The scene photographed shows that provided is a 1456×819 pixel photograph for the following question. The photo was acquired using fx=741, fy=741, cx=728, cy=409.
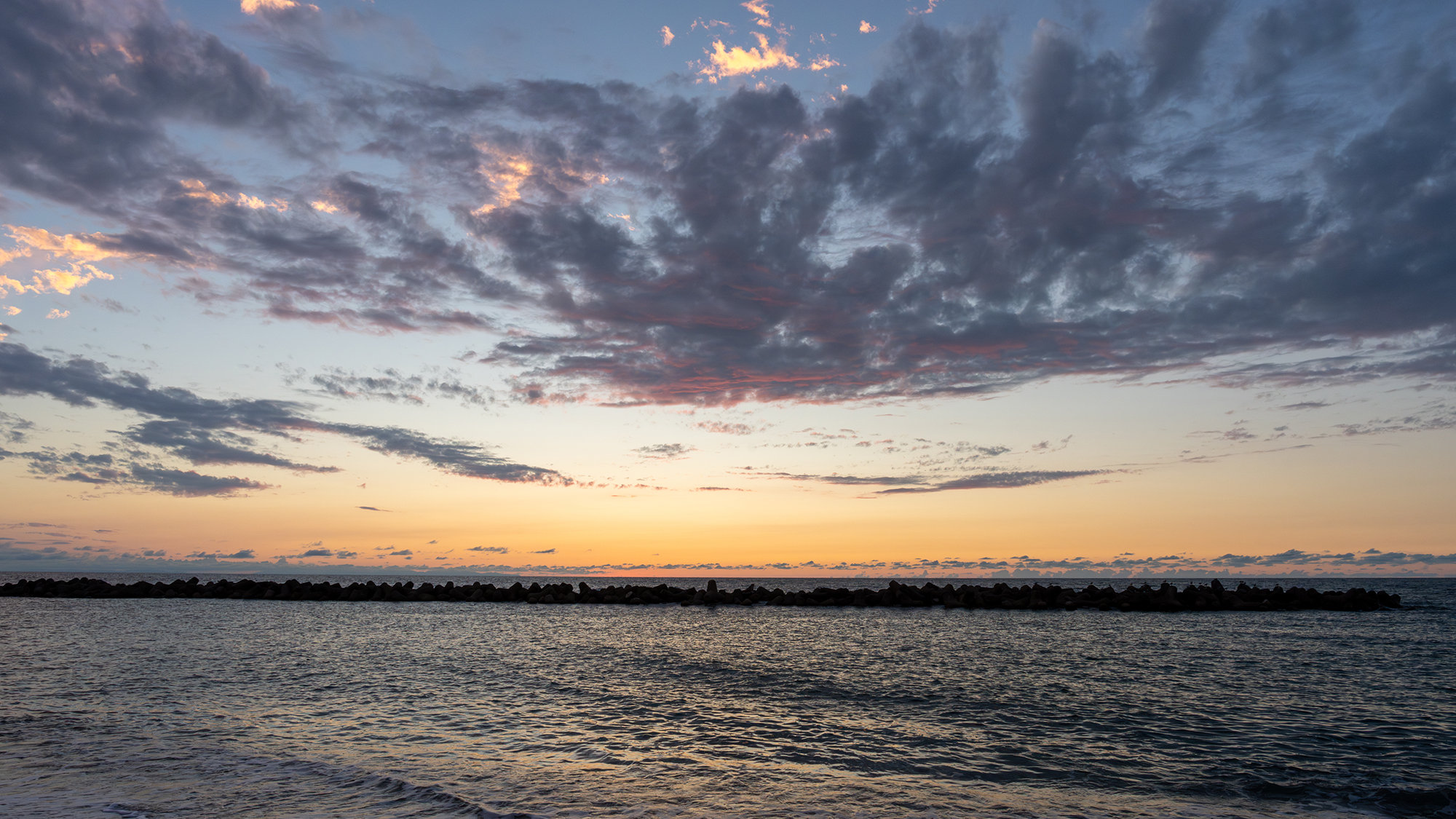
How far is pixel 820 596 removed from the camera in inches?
2547

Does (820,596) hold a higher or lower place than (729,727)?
lower

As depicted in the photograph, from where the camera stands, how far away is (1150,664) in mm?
26062

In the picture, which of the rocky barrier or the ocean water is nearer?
the ocean water

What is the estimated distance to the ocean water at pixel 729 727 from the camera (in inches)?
446

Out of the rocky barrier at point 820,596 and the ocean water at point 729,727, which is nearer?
the ocean water at point 729,727

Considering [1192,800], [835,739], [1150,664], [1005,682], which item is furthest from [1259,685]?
[835,739]

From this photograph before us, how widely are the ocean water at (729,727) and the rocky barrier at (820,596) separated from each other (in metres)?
20.2

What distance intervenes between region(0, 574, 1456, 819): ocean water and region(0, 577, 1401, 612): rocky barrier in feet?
66.4

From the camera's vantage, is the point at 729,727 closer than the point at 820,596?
Yes

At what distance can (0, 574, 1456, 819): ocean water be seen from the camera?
11.3m

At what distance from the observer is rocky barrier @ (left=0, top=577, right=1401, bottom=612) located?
178 feet

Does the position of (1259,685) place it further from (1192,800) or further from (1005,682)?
(1192,800)

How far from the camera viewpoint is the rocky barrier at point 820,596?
5431cm

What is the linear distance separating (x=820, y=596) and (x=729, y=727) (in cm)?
4967
